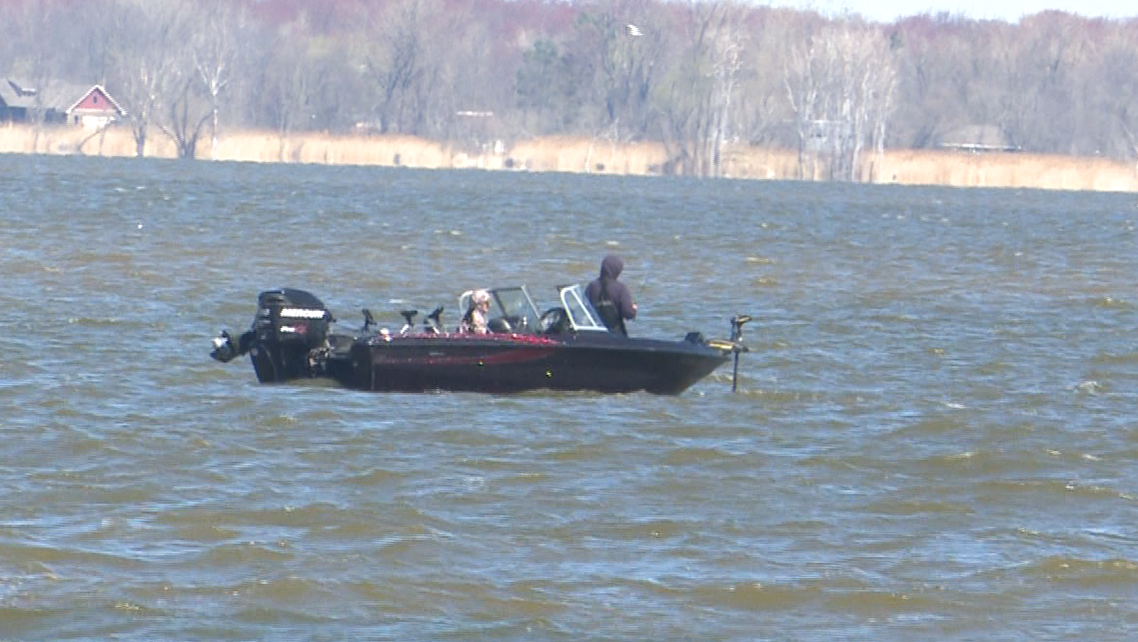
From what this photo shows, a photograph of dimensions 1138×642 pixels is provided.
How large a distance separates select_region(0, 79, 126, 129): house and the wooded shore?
181 inches

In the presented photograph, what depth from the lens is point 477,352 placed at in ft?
66.0

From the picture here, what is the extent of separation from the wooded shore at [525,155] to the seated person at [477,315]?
10318 centimetres

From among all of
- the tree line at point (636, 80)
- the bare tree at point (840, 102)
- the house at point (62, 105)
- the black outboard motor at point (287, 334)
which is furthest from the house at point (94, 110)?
the black outboard motor at point (287, 334)

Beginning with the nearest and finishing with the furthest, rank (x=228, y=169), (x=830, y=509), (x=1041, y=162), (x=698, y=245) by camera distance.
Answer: (x=830, y=509) < (x=698, y=245) < (x=228, y=169) < (x=1041, y=162)

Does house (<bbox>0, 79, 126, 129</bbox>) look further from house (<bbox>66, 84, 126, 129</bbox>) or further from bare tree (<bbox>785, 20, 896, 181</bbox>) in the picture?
bare tree (<bbox>785, 20, 896, 181</bbox>)

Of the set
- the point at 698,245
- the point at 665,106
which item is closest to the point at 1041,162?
the point at 665,106

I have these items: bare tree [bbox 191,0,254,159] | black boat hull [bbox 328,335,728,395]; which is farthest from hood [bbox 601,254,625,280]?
bare tree [bbox 191,0,254,159]

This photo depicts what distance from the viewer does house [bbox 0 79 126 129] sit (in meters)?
137

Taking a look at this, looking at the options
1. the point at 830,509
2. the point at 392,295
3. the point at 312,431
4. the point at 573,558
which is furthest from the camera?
the point at 392,295

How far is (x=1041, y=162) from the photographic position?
397 ft

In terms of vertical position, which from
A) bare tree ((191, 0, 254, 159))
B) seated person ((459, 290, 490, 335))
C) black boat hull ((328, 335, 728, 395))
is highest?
bare tree ((191, 0, 254, 159))

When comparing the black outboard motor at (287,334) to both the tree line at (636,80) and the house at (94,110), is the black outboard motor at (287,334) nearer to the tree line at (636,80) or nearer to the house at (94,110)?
the tree line at (636,80)

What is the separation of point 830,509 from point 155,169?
83754 millimetres

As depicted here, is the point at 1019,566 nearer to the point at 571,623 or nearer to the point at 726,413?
the point at 571,623
